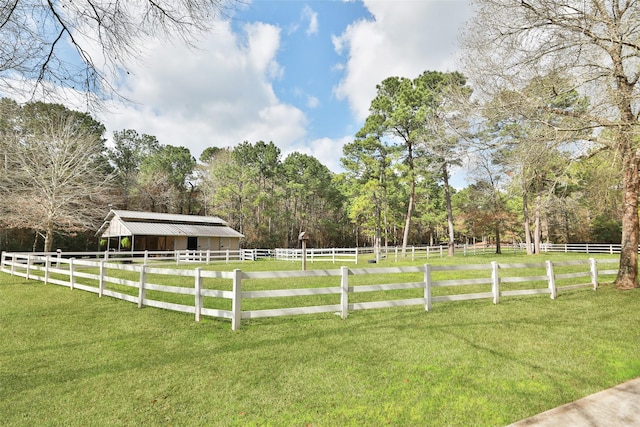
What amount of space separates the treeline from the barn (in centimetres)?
211

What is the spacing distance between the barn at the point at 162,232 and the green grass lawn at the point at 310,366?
2351 cm

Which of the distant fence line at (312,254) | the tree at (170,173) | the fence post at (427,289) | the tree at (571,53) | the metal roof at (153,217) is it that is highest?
the tree at (170,173)

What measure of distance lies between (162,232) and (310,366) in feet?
93.8

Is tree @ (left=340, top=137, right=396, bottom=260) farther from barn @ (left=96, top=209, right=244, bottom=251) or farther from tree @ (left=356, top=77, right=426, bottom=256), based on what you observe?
barn @ (left=96, top=209, right=244, bottom=251)

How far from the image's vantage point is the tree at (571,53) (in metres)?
7.38

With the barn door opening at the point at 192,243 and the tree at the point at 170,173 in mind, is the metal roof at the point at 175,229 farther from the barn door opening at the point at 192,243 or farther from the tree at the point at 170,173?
the tree at the point at 170,173

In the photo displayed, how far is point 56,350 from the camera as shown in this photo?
4.71 m

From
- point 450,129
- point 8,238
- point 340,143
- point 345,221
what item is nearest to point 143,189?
point 8,238

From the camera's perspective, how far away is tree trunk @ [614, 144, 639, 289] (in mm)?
9289

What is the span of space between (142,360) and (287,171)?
42183mm

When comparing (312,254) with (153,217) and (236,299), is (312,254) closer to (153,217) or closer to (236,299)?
(236,299)

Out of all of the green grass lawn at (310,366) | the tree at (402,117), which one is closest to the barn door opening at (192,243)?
the tree at (402,117)


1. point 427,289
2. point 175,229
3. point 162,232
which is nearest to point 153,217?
point 175,229

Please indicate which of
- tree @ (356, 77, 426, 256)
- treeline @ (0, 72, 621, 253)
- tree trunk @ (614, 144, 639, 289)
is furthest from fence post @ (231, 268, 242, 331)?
tree @ (356, 77, 426, 256)
